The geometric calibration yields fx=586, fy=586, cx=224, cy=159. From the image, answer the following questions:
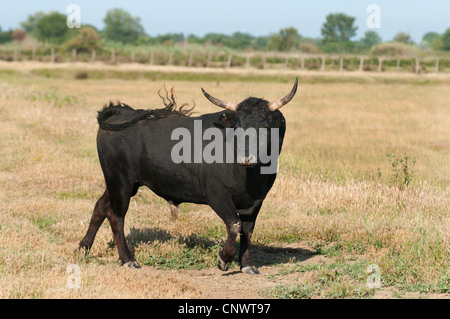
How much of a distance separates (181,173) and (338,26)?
142 meters

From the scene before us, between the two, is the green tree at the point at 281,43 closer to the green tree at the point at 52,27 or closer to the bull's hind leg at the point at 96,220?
the green tree at the point at 52,27

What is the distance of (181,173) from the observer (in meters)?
7.30

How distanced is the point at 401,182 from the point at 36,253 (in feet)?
23.2

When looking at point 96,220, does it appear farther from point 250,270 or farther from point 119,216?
point 250,270

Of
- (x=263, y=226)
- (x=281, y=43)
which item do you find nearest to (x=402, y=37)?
(x=281, y=43)

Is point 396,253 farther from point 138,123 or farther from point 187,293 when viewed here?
point 138,123

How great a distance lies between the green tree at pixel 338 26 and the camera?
141125 mm

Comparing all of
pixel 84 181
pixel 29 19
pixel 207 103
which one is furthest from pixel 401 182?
pixel 29 19

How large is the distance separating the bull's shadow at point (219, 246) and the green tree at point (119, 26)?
5427 inches

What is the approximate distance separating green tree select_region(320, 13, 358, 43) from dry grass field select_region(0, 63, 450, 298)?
12693 cm

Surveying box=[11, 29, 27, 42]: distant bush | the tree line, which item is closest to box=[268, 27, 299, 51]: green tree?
the tree line

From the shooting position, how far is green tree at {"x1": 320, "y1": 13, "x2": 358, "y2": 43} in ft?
463

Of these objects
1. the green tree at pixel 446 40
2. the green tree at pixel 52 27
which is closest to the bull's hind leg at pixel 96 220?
the green tree at pixel 52 27

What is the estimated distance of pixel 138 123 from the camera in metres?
7.66
